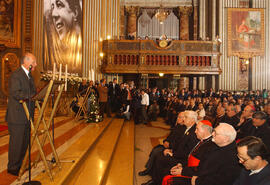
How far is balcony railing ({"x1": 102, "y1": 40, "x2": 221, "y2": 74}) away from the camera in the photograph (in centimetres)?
1409

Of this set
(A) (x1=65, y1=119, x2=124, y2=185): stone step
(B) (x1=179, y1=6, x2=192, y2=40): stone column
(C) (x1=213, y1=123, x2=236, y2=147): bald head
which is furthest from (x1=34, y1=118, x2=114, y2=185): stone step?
(B) (x1=179, y1=6, x2=192, y2=40): stone column

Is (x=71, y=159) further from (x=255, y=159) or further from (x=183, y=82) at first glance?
(x=183, y=82)

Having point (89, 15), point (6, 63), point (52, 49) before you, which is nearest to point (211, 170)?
point (6, 63)

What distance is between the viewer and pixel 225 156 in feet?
7.42

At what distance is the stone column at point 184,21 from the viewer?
1822 cm

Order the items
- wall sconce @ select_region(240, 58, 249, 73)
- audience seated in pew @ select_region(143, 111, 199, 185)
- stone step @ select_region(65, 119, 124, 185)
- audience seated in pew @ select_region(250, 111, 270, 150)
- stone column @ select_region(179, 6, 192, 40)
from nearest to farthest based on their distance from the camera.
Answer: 1. stone step @ select_region(65, 119, 124, 185)
2. audience seated in pew @ select_region(143, 111, 199, 185)
3. audience seated in pew @ select_region(250, 111, 270, 150)
4. wall sconce @ select_region(240, 58, 249, 73)
5. stone column @ select_region(179, 6, 192, 40)

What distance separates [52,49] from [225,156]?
835cm

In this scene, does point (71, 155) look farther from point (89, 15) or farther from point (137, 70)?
point (89, 15)

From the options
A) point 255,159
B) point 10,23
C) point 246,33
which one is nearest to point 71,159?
point 255,159

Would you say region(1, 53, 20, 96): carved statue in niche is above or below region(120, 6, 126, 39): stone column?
below

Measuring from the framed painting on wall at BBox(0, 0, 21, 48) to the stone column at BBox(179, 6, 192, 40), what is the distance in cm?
1436

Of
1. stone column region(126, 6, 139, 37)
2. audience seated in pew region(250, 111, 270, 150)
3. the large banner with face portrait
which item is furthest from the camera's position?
stone column region(126, 6, 139, 37)

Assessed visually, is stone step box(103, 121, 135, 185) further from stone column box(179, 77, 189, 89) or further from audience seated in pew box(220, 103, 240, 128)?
stone column box(179, 77, 189, 89)

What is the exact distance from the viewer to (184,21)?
18344 mm
